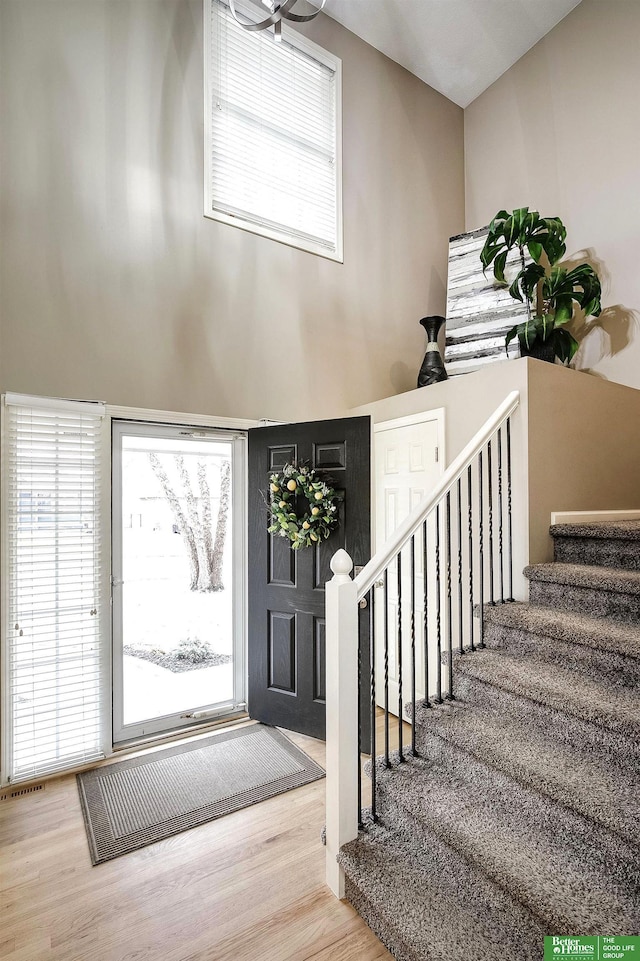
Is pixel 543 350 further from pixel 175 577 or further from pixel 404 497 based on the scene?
pixel 175 577

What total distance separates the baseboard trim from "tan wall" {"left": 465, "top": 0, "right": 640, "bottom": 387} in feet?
3.03

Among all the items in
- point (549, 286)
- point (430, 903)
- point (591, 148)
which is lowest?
point (430, 903)

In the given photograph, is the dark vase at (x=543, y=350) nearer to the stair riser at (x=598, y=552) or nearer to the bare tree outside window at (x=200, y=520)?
the stair riser at (x=598, y=552)

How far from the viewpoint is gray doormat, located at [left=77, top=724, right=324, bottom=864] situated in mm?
2277

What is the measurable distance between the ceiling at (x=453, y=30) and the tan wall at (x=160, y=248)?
18 cm

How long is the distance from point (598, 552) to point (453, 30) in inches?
169

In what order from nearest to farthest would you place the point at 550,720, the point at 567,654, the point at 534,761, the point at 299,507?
the point at 534,761, the point at 550,720, the point at 567,654, the point at 299,507

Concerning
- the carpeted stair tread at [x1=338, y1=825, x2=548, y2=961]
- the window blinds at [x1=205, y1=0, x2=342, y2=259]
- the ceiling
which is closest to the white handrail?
the carpeted stair tread at [x1=338, y1=825, x2=548, y2=961]

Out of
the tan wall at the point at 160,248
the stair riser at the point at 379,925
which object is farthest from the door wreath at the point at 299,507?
the stair riser at the point at 379,925

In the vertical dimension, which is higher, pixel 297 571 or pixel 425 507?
pixel 425 507

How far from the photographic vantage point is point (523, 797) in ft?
5.55

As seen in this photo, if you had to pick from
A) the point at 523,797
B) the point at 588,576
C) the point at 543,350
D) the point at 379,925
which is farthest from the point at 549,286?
the point at 379,925

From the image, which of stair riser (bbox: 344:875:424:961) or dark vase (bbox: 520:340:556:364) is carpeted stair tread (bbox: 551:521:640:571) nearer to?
dark vase (bbox: 520:340:556:364)

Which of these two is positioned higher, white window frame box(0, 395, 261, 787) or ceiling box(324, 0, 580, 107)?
ceiling box(324, 0, 580, 107)
